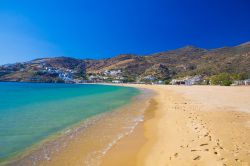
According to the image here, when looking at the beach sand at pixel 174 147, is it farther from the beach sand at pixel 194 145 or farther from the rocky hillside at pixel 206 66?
the rocky hillside at pixel 206 66

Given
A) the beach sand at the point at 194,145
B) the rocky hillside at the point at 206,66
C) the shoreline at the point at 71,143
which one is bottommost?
the shoreline at the point at 71,143

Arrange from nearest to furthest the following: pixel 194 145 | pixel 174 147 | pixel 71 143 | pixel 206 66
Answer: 1. pixel 194 145
2. pixel 174 147
3. pixel 71 143
4. pixel 206 66

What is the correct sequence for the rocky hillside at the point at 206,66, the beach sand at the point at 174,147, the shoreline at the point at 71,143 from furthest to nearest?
1. the rocky hillside at the point at 206,66
2. the shoreline at the point at 71,143
3. the beach sand at the point at 174,147

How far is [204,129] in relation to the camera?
10352 mm

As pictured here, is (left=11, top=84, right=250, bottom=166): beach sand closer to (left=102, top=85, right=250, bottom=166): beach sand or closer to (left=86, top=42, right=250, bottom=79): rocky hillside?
(left=102, top=85, right=250, bottom=166): beach sand

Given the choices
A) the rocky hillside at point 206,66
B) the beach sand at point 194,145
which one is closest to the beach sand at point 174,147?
the beach sand at point 194,145

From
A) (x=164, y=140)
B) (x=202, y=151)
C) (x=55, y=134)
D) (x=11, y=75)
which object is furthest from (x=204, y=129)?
(x=11, y=75)

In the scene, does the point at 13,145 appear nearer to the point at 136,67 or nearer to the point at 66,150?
the point at 66,150

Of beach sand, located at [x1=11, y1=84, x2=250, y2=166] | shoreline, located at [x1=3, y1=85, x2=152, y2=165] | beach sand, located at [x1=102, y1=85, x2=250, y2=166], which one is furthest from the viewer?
shoreline, located at [x1=3, y1=85, x2=152, y2=165]

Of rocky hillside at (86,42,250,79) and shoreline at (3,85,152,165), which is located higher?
rocky hillside at (86,42,250,79)

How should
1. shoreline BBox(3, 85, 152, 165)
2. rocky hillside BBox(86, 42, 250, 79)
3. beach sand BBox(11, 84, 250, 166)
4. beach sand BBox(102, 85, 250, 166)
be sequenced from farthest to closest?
1. rocky hillside BBox(86, 42, 250, 79)
2. shoreline BBox(3, 85, 152, 165)
3. beach sand BBox(11, 84, 250, 166)
4. beach sand BBox(102, 85, 250, 166)

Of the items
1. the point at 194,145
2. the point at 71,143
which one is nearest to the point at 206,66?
the point at 194,145

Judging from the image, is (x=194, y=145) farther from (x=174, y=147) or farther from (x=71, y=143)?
(x=71, y=143)

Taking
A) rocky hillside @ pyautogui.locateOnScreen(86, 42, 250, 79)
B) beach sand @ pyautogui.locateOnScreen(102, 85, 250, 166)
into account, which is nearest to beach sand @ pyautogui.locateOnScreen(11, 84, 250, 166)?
beach sand @ pyautogui.locateOnScreen(102, 85, 250, 166)
